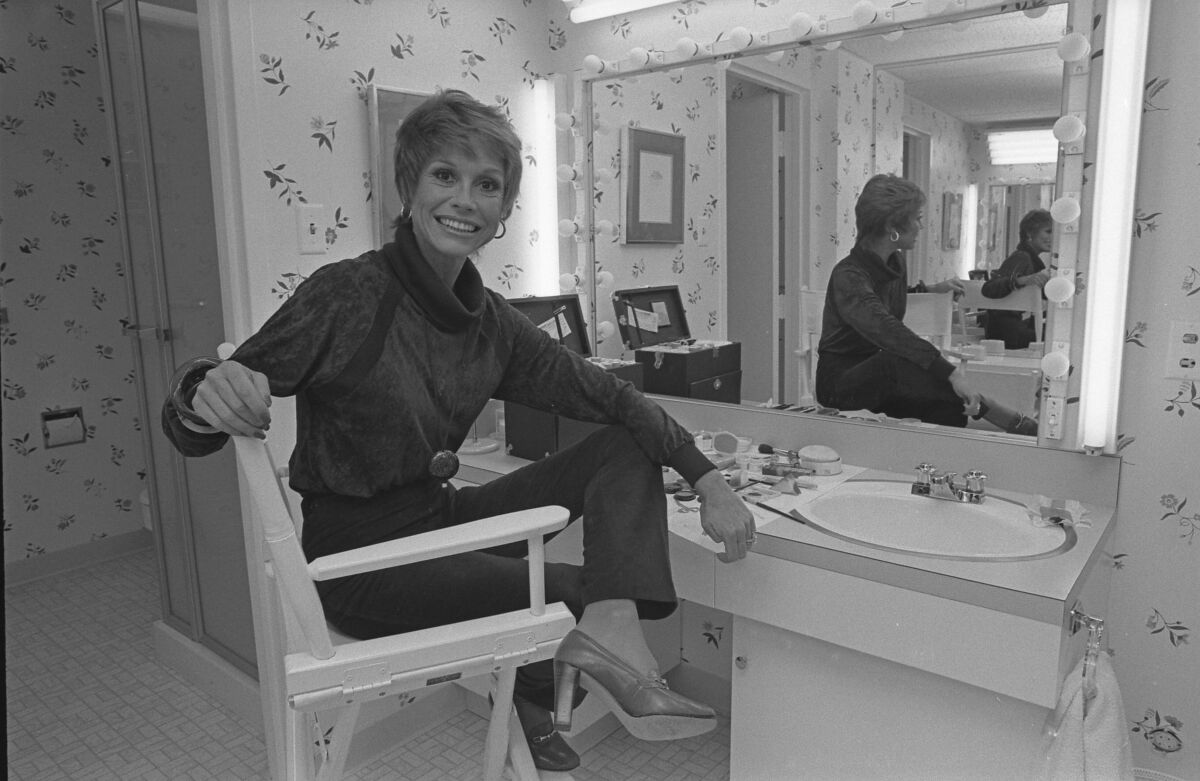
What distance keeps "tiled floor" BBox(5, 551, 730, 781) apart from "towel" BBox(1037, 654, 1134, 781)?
2.60 ft

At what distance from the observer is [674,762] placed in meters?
1.94

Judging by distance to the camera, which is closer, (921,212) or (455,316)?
(455,316)

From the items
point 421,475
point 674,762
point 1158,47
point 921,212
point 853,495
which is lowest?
point 674,762

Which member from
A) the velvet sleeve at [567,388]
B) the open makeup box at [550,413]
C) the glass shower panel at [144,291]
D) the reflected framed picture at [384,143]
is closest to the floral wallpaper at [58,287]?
the glass shower panel at [144,291]

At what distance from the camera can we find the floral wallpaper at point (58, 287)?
3.02 meters

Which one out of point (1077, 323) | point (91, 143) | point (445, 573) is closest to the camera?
point (445, 573)

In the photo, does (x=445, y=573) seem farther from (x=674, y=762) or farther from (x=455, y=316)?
(x=674, y=762)

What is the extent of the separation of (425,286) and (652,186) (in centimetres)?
104

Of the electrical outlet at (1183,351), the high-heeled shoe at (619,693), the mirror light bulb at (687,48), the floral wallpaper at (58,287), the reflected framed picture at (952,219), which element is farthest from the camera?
the floral wallpaper at (58,287)

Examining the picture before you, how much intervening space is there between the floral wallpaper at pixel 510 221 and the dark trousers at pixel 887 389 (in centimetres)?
24

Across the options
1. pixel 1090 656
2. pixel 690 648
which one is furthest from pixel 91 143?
pixel 1090 656

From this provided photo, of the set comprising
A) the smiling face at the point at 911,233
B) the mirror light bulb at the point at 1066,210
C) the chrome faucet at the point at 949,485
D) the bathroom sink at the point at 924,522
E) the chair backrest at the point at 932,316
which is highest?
the mirror light bulb at the point at 1066,210

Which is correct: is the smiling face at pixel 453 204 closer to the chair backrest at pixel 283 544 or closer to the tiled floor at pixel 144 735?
the chair backrest at pixel 283 544

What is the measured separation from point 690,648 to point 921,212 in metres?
1.20
